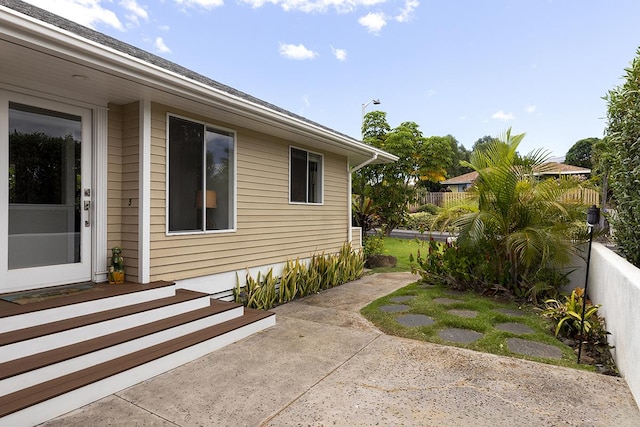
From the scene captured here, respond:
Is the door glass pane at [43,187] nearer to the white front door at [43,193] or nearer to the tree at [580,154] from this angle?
the white front door at [43,193]

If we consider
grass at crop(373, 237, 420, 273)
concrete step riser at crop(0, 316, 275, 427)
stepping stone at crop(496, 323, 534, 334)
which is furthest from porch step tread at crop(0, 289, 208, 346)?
grass at crop(373, 237, 420, 273)

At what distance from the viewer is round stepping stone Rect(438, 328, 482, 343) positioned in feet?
13.1

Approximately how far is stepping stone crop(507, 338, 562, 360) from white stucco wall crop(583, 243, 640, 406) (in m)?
0.48

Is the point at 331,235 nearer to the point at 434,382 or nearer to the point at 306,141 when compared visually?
the point at 306,141

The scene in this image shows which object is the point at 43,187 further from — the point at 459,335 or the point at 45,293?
A: the point at 459,335

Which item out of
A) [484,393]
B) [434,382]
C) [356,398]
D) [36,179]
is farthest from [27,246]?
[484,393]

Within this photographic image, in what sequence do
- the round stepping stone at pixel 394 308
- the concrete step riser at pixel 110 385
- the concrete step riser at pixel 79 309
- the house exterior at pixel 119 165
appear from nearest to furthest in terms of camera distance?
the concrete step riser at pixel 110 385, the concrete step riser at pixel 79 309, the house exterior at pixel 119 165, the round stepping stone at pixel 394 308

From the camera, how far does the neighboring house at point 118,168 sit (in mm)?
3277

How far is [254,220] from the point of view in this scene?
5820 mm

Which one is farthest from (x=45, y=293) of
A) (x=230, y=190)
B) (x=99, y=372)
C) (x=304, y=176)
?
(x=304, y=176)

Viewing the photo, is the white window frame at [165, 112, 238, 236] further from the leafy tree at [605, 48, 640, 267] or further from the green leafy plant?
the leafy tree at [605, 48, 640, 267]

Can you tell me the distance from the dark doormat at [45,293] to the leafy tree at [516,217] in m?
5.06

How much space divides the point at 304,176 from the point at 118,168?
3469mm

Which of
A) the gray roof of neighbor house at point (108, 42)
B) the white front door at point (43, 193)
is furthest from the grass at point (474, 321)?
the white front door at point (43, 193)
